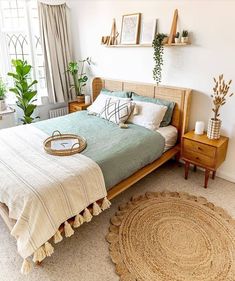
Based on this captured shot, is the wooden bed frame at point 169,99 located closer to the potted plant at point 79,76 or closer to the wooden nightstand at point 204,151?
the wooden nightstand at point 204,151

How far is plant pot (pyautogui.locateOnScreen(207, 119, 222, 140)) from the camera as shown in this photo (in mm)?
2521

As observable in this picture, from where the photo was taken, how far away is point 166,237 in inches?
78.4

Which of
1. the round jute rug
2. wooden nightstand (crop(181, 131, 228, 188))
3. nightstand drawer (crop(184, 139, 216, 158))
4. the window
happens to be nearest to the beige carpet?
the round jute rug

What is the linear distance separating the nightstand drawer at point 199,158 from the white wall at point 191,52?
385 millimetres

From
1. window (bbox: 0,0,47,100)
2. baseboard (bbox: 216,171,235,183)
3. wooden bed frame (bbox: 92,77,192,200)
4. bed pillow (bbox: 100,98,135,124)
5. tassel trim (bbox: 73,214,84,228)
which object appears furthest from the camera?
window (bbox: 0,0,47,100)

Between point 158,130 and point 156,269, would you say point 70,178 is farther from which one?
point 158,130

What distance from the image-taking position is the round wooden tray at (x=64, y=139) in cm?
211

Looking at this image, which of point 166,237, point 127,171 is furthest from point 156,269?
point 127,171

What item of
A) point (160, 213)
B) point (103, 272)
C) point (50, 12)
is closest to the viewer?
point (103, 272)

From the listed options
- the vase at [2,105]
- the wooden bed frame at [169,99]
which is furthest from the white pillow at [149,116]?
the vase at [2,105]

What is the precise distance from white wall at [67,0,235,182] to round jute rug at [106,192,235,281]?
2.79 ft

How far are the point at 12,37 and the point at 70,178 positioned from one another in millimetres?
3237

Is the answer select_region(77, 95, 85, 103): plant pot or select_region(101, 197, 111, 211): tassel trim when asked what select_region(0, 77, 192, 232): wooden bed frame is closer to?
select_region(101, 197, 111, 211): tassel trim

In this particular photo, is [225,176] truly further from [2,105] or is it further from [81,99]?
[2,105]
